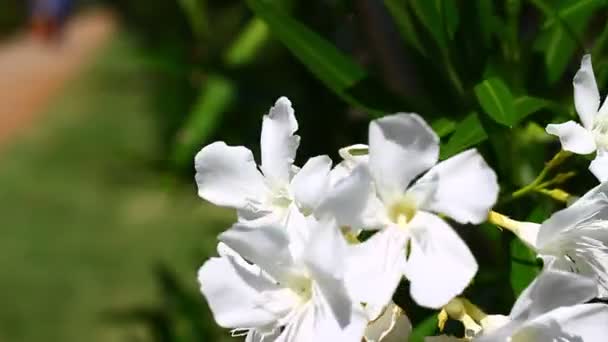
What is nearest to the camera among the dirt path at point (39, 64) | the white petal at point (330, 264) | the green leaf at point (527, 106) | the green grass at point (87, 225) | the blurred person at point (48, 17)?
the white petal at point (330, 264)

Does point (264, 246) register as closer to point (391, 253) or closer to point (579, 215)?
point (391, 253)

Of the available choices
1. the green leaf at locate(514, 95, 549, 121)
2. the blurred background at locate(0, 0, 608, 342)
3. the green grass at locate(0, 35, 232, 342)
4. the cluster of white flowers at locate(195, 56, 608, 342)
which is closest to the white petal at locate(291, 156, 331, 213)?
the cluster of white flowers at locate(195, 56, 608, 342)

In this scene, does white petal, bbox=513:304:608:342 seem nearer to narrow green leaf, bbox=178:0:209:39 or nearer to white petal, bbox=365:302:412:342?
white petal, bbox=365:302:412:342

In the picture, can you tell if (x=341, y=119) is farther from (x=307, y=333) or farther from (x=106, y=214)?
(x=106, y=214)

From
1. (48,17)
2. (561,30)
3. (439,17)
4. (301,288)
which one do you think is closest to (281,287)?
(301,288)

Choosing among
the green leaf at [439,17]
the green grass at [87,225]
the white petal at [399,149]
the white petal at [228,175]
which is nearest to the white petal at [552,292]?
the white petal at [399,149]

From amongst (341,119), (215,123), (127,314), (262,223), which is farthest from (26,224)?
(262,223)

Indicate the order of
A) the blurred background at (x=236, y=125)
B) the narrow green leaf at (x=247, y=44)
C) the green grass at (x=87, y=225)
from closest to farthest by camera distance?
1. the blurred background at (x=236, y=125)
2. the narrow green leaf at (x=247, y=44)
3. the green grass at (x=87, y=225)

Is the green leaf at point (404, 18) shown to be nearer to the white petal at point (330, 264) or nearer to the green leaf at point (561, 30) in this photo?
the green leaf at point (561, 30)
